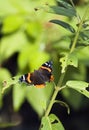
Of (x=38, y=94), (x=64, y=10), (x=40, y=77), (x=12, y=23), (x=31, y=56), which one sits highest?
(x=64, y=10)

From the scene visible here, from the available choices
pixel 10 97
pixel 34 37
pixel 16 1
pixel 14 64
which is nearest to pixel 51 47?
pixel 34 37

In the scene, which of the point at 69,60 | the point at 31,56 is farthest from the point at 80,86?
the point at 31,56

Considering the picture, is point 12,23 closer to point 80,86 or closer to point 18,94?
point 18,94

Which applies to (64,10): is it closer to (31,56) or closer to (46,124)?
(46,124)

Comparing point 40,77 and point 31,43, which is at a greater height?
point 40,77

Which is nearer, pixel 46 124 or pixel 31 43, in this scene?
pixel 46 124

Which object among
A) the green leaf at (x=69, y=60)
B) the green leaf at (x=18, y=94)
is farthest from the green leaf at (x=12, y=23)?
the green leaf at (x=69, y=60)

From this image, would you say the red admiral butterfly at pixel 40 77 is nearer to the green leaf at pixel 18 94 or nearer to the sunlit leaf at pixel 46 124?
the sunlit leaf at pixel 46 124

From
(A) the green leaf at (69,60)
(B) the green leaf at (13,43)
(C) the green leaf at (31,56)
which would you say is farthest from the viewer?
(B) the green leaf at (13,43)

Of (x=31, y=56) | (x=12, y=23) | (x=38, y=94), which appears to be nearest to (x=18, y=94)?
(x=38, y=94)

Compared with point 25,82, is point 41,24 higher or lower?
lower

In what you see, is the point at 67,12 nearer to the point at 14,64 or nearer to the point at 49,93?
the point at 49,93
